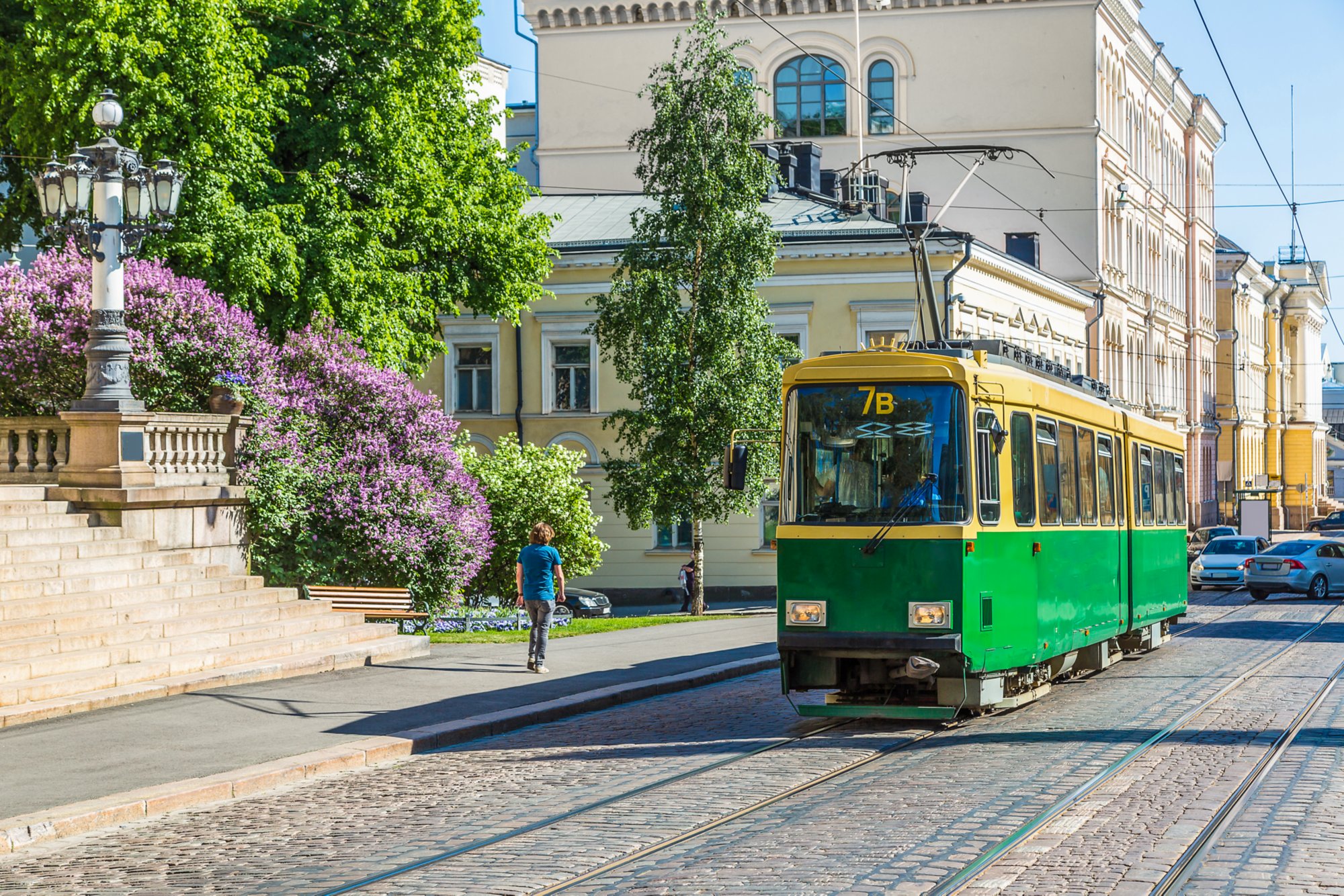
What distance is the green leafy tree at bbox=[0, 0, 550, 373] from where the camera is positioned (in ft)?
84.5

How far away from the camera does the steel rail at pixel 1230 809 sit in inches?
329

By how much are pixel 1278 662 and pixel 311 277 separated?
54.1ft

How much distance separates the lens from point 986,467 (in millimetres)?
13875

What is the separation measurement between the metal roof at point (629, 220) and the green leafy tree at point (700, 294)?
951 cm

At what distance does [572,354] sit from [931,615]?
32.7 meters

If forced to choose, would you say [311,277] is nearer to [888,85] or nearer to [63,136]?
[63,136]

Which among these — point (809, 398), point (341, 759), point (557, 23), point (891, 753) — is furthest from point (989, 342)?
point (557, 23)

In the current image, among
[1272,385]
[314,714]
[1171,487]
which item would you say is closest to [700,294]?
[1171,487]

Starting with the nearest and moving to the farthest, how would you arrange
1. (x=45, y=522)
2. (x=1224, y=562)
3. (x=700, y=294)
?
(x=45, y=522), (x=700, y=294), (x=1224, y=562)

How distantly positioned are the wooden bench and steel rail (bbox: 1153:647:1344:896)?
1133cm

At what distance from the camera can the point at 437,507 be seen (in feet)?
80.4

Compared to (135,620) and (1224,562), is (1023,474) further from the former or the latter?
(1224,562)

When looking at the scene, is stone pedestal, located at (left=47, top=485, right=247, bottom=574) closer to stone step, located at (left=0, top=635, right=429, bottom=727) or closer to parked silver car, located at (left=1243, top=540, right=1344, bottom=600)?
stone step, located at (left=0, top=635, right=429, bottom=727)

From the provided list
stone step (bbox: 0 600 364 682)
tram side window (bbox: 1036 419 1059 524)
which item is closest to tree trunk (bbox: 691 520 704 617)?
stone step (bbox: 0 600 364 682)
